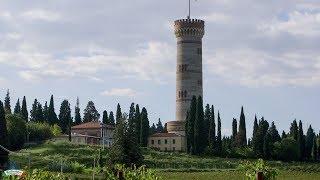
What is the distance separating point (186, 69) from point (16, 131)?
32.1 m

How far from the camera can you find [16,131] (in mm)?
84000

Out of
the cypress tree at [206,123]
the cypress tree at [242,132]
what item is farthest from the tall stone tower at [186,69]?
the cypress tree at [206,123]

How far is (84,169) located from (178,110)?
4777 cm

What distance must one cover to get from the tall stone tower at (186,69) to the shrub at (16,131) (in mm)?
27827

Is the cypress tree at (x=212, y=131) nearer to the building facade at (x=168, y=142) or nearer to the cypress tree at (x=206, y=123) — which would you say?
the cypress tree at (x=206, y=123)

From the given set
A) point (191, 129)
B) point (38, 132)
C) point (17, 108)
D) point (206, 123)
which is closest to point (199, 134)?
point (191, 129)

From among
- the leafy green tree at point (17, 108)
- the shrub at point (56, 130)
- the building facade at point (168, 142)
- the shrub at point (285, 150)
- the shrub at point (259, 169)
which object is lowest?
the shrub at point (259, 169)

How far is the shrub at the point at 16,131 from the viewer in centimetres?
8262

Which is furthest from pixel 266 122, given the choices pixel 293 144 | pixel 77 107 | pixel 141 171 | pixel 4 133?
pixel 141 171

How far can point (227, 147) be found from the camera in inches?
3809

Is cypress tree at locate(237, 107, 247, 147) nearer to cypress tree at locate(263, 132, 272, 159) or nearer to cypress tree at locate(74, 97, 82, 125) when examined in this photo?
cypress tree at locate(263, 132, 272, 159)

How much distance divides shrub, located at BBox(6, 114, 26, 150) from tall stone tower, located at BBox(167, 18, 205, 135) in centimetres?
2783

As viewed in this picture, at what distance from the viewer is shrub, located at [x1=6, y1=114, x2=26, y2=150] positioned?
82.6 meters

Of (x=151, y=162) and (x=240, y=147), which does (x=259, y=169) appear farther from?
(x=240, y=147)
